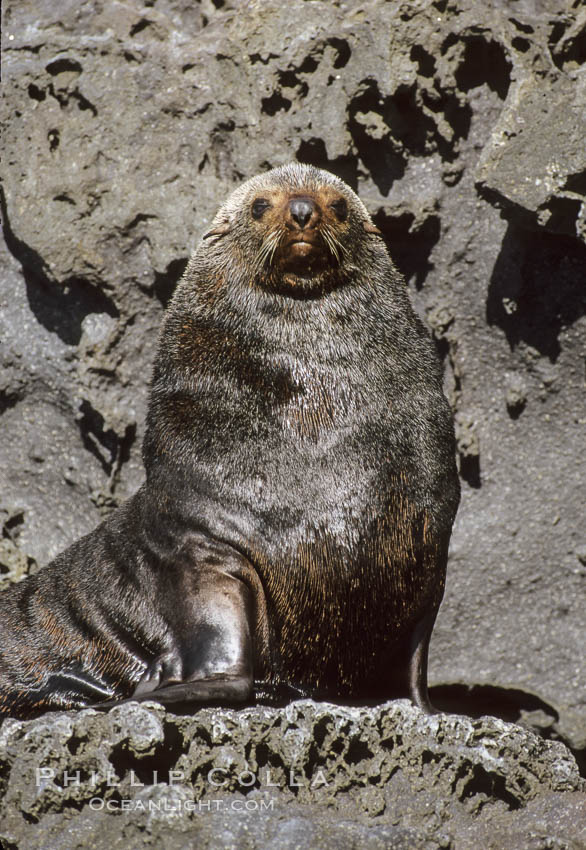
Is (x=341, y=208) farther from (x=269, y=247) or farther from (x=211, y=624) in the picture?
(x=211, y=624)

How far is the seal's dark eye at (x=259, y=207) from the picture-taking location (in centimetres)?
545

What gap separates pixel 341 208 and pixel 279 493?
145 cm

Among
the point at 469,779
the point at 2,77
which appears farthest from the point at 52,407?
the point at 469,779

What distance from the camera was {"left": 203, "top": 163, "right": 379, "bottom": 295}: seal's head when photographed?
5176 mm

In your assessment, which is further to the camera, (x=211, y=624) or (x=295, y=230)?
(x=295, y=230)

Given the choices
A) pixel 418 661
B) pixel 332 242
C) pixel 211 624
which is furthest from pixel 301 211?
pixel 418 661

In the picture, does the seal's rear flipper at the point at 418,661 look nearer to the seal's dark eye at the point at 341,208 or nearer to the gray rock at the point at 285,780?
the gray rock at the point at 285,780

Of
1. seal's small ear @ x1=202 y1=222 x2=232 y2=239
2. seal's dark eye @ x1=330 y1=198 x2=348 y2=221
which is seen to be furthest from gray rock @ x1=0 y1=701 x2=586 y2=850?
seal's small ear @ x1=202 y1=222 x2=232 y2=239

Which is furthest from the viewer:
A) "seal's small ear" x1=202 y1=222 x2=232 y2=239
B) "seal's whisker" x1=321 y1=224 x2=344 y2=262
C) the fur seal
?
"seal's small ear" x1=202 y1=222 x2=232 y2=239

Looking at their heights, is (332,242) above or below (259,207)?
below

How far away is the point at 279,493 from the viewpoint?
16.3 feet

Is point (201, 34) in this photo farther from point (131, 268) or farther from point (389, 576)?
point (389, 576)

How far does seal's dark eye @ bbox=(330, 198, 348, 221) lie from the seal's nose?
0.31 metres

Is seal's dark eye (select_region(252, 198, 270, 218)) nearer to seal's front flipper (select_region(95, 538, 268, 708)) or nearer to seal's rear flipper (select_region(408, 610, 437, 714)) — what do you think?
seal's front flipper (select_region(95, 538, 268, 708))
